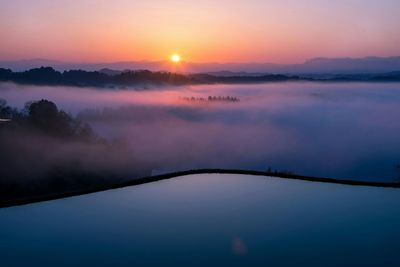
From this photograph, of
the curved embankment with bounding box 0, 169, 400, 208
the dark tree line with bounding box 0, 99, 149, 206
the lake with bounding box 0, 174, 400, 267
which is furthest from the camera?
the dark tree line with bounding box 0, 99, 149, 206

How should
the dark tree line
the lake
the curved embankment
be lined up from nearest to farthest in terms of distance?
the lake < the curved embankment < the dark tree line

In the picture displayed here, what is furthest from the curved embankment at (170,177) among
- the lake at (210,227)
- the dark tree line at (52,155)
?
the dark tree line at (52,155)

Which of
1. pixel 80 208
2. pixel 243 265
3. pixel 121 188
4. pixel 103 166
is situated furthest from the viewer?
pixel 103 166

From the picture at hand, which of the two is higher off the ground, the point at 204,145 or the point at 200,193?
the point at 200,193

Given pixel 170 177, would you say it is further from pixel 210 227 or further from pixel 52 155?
pixel 52 155

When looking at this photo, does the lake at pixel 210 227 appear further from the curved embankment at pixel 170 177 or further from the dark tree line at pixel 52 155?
the dark tree line at pixel 52 155

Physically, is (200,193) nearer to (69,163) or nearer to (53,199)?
(53,199)

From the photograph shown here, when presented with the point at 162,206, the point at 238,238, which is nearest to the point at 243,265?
the point at 238,238

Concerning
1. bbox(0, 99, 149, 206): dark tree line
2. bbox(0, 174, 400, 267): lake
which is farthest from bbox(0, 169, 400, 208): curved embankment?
bbox(0, 99, 149, 206): dark tree line

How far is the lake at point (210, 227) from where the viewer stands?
5398 millimetres

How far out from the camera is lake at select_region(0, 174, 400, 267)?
540 centimetres

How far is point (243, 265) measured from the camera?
16.9 feet

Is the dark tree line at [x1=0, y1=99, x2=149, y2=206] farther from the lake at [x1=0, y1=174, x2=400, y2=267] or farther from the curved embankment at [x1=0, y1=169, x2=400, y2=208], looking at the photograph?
the lake at [x1=0, y1=174, x2=400, y2=267]

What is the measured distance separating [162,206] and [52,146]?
50535 millimetres
